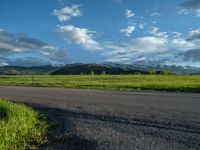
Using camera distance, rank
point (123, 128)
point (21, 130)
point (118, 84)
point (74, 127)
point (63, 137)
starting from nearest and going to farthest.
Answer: point (63, 137) → point (21, 130) → point (123, 128) → point (74, 127) → point (118, 84)

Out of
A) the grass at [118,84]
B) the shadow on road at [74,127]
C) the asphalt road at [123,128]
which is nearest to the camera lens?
the asphalt road at [123,128]

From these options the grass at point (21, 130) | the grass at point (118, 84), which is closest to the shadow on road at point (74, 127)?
the grass at point (21, 130)

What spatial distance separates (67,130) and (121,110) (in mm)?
4208

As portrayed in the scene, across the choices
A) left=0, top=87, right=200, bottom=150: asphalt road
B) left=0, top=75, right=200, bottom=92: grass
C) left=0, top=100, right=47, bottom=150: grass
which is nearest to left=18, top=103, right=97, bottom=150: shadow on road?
left=0, top=87, right=200, bottom=150: asphalt road

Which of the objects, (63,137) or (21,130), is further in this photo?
(21,130)

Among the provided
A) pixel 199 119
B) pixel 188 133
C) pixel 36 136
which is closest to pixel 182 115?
pixel 199 119

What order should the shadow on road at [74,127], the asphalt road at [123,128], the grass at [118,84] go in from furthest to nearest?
the grass at [118,84], the shadow on road at [74,127], the asphalt road at [123,128]

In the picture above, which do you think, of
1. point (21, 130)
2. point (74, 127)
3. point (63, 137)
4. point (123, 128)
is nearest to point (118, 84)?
point (74, 127)

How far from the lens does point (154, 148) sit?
758 cm

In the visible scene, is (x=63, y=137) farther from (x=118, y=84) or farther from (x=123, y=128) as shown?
(x=118, y=84)

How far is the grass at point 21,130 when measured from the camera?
826 cm

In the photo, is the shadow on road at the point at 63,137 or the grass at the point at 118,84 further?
the grass at the point at 118,84

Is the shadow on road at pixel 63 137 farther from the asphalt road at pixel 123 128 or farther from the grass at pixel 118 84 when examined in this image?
the grass at pixel 118 84

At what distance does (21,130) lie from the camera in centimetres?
944
